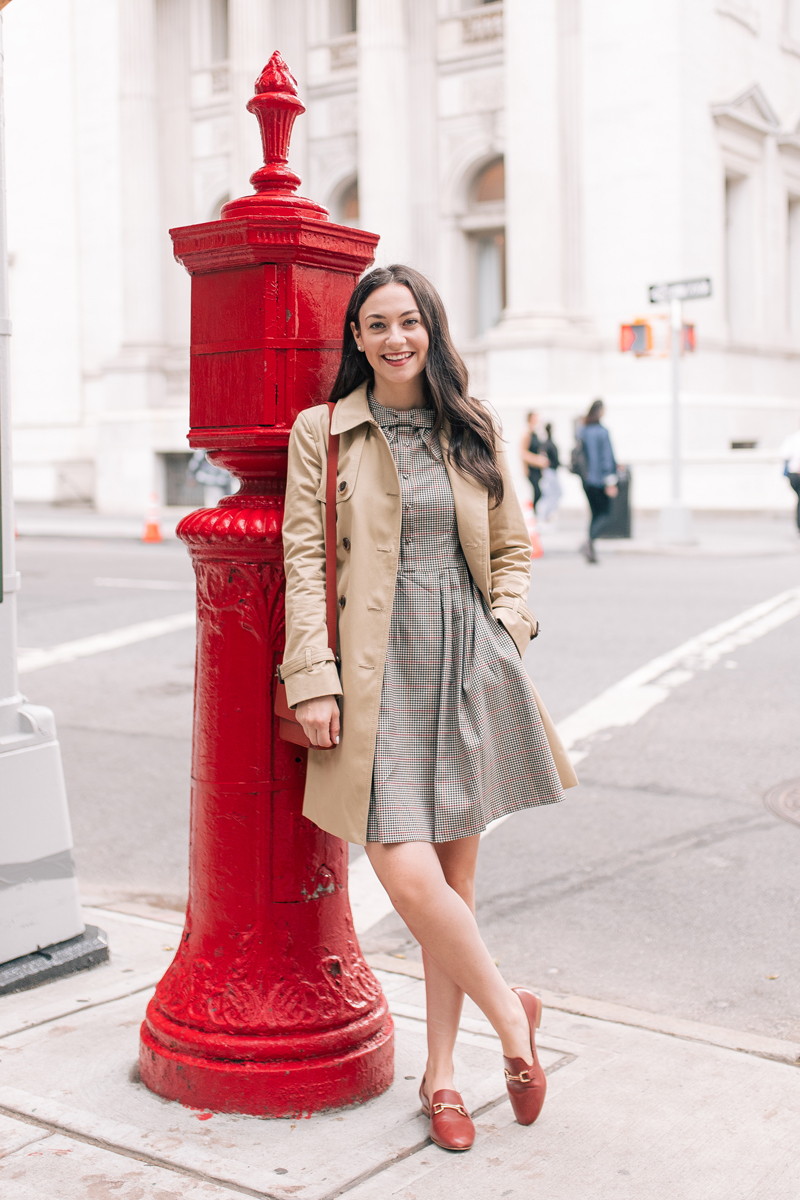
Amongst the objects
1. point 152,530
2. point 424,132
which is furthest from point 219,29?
point 152,530

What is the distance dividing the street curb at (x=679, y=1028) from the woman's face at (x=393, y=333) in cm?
187

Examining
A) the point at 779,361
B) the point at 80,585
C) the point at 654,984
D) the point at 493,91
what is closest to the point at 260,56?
the point at 493,91

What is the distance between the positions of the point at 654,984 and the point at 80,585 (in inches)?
434

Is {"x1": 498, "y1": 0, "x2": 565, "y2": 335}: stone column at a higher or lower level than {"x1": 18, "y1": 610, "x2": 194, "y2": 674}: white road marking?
higher

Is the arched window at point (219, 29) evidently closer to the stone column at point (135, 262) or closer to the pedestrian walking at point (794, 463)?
the stone column at point (135, 262)

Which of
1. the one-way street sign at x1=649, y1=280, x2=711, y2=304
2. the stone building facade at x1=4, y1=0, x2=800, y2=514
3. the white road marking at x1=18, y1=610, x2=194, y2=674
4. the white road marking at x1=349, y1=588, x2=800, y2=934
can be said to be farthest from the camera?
the stone building facade at x1=4, y1=0, x2=800, y2=514

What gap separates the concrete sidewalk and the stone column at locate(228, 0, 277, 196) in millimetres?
27933

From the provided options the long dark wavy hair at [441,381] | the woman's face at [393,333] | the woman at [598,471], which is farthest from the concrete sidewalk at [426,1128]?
the woman at [598,471]

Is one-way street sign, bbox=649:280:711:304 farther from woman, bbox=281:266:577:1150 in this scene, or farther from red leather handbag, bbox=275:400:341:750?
red leather handbag, bbox=275:400:341:750

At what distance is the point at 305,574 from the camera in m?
2.96

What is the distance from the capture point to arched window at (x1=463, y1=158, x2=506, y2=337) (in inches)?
1158

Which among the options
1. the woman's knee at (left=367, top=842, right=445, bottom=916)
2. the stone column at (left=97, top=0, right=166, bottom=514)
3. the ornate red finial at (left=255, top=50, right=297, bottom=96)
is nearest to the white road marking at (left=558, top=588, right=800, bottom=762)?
the woman's knee at (left=367, top=842, right=445, bottom=916)

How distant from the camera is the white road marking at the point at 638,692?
16.4 ft

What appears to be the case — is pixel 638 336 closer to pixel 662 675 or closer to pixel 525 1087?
pixel 662 675
